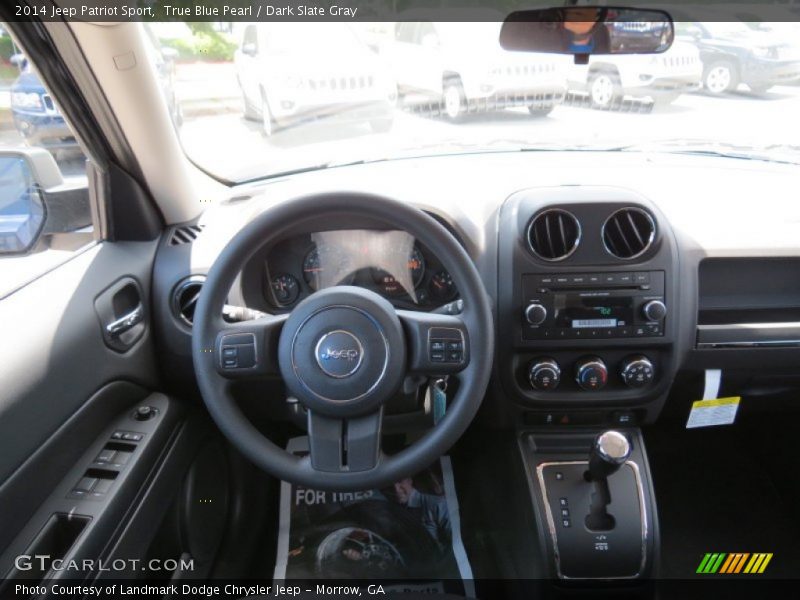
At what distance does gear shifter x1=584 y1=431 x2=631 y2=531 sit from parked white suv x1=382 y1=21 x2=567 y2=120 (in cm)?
124

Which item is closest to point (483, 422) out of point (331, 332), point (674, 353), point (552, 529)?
point (552, 529)

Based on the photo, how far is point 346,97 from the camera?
8.21ft

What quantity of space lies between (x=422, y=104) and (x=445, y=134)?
14 cm

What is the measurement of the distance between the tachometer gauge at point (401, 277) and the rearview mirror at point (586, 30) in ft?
2.20

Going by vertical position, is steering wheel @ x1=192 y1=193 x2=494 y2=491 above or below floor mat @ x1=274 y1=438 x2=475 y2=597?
above

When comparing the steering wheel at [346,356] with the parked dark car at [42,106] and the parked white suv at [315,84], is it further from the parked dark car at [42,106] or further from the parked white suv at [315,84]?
the parked white suv at [315,84]

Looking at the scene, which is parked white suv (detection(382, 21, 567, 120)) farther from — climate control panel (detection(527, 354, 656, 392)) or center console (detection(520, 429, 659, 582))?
center console (detection(520, 429, 659, 582))

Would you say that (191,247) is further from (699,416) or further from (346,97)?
(699,416)

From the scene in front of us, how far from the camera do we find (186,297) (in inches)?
81.3

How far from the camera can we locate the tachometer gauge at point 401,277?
6.27 ft

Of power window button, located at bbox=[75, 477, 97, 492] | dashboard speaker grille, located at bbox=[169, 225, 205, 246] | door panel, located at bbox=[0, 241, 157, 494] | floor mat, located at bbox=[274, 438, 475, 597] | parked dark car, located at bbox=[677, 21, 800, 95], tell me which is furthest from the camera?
parked dark car, located at bbox=[677, 21, 800, 95]

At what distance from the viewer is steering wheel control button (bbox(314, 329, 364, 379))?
147 centimetres

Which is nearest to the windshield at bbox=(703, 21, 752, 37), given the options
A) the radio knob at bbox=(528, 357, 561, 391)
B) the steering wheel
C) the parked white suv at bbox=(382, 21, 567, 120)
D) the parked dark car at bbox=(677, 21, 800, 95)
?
the parked dark car at bbox=(677, 21, 800, 95)

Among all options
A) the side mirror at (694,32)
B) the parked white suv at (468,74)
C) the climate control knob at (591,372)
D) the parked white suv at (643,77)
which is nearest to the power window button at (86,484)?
the climate control knob at (591,372)
